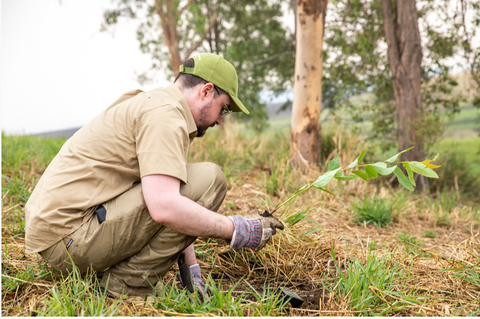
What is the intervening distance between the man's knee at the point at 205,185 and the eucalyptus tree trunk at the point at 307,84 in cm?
308

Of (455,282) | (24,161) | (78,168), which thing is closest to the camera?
(78,168)

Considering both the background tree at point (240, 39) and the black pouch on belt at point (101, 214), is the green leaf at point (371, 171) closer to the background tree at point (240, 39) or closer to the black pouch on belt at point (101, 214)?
the black pouch on belt at point (101, 214)

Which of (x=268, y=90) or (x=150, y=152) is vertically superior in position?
(x=268, y=90)

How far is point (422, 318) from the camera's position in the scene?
1.76m

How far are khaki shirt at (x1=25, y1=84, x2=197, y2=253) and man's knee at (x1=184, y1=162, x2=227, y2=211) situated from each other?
21 centimetres

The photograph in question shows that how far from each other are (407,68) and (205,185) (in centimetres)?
538

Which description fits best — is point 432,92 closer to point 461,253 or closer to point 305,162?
point 305,162

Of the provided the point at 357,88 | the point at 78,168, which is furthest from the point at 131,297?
the point at 357,88

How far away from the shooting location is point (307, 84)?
5207 mm

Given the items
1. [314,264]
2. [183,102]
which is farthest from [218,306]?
[183,102]

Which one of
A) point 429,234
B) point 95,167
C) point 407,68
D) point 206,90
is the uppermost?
point 407,68

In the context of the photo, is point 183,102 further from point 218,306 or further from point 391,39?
point 391,39

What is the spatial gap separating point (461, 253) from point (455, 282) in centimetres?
46

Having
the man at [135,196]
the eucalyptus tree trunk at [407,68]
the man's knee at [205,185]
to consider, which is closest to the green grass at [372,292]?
the man at [135,196]
